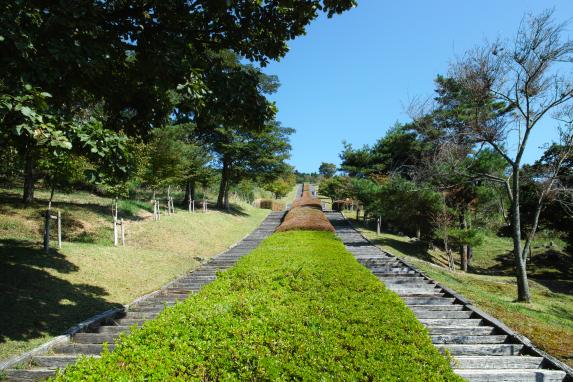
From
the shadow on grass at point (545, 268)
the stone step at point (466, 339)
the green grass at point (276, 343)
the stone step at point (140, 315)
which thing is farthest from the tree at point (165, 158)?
the shadow on grass at point (545, 268)

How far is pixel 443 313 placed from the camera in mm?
9484

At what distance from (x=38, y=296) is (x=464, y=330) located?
9.64 m

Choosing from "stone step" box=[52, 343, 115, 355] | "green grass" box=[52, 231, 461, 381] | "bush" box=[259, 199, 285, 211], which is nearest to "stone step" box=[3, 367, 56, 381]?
"stone step" box=[52, 343, 115, 355]

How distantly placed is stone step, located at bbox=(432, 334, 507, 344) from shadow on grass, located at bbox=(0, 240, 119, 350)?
7592mm

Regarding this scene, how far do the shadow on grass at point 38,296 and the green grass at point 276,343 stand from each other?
3798 millimetres

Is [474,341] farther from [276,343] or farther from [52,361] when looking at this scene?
[52,361]

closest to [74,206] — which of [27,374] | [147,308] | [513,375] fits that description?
[147,308]

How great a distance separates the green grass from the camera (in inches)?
161

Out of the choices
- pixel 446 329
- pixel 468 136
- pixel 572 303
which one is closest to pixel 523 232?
pixel 572 303

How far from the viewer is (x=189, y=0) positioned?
7148 mm

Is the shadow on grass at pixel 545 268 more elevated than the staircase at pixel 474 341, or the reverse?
the staircase at pixel 474 341

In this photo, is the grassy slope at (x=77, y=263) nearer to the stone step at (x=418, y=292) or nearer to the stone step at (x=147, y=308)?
the stone step at (x=147, y=308)

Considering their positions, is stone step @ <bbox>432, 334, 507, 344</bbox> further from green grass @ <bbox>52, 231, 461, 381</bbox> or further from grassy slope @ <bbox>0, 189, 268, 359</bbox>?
grassy slope @ <bbox>0, 189, 268, 359</bbox>

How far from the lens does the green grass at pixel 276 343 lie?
4.08 meters
